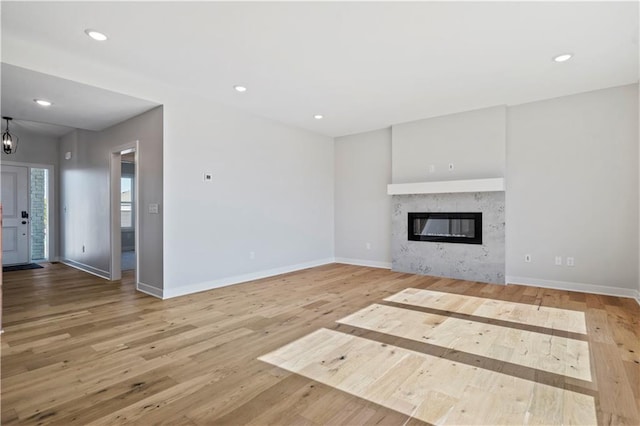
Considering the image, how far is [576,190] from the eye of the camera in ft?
14.4

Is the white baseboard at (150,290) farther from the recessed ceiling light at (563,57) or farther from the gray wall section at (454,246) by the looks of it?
the recessed ceiling light at (563,57)

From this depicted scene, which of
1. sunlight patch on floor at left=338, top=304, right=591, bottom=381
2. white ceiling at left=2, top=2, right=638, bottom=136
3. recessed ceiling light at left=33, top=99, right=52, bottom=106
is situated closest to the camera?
sunlight patch on floor at left=338, top=304, right=591, bottom=381

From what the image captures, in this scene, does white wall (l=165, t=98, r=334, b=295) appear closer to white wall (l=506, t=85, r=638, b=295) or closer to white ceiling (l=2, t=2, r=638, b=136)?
white ceiling (l=2, t=2, r=638, b=136)

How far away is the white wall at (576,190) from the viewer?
4.09m

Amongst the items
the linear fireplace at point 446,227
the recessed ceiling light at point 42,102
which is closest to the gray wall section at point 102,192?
the recessed ceiling light at point 42,102

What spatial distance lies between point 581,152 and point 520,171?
735 mm

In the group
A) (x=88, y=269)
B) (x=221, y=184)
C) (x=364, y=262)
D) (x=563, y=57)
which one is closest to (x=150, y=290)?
(x=221, y=184)

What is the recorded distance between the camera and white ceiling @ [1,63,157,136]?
3.32 metres

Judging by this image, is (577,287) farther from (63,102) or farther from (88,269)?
(88,269)

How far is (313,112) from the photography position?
5191mm

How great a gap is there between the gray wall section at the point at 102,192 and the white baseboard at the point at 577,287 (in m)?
5.08

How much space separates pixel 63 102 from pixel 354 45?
11.9 ft

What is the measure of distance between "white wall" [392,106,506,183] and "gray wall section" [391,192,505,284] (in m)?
0.37

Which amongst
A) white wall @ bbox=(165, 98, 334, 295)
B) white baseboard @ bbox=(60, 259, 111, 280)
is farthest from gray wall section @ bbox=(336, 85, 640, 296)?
white baseboard @ bbox=(60, 259, 111, 280)
